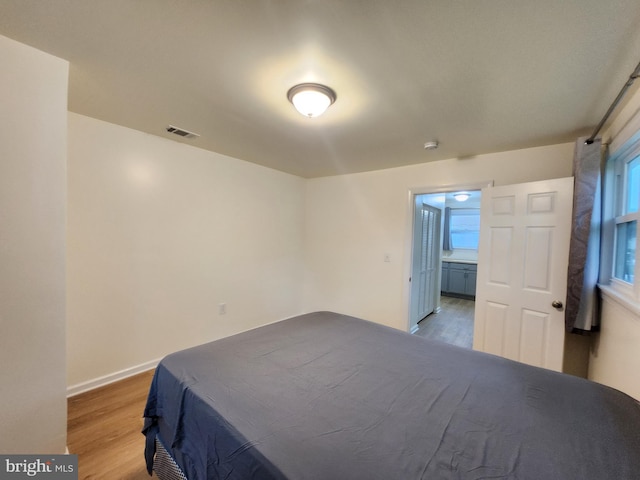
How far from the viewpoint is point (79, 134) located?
207 centimetres

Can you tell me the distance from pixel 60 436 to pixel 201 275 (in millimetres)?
1646

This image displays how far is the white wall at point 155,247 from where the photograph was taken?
2.13 m

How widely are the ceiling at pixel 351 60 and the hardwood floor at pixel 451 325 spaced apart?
2.63 metres

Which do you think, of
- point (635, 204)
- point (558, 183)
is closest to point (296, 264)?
point (558, 183)

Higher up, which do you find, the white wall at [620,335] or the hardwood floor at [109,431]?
the white wall at [620,335]

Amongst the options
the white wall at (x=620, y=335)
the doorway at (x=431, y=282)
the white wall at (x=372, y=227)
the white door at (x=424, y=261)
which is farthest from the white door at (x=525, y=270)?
the white door at (x=424, y=261)

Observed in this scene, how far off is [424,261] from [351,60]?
3.25 meters

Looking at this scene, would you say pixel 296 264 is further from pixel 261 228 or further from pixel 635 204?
pixel 635 204

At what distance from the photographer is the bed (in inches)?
32.3

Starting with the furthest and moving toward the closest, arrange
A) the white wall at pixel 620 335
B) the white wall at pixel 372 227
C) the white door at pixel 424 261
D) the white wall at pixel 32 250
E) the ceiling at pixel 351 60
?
the white door at pixel 424 261, the white wall at pixel 372 227, the white wall at pixel 620 335, the white wall at pixel 32 250, the ceiling at pixel 351 60

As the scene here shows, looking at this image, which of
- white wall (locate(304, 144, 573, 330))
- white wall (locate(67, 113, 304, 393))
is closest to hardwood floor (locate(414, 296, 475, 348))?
white wall (locate(304, 144, 573, 330))

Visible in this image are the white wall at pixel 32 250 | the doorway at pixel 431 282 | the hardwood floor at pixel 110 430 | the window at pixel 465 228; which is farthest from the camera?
the window at pixel 465 228

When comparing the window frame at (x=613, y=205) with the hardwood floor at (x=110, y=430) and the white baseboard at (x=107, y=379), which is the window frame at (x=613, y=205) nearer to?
the hardwood floor at (x=110, y=430)

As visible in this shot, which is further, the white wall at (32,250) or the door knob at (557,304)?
the door knob at (557,304)
